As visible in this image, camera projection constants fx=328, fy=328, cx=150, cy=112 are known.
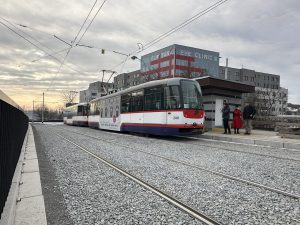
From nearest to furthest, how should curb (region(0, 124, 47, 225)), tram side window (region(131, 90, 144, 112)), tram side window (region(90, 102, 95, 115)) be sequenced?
curb (region(0, 124, 47, 225)), tram side window (region(131, 90, 144, 112)), tram side window (region(90, 102, 95, 115))

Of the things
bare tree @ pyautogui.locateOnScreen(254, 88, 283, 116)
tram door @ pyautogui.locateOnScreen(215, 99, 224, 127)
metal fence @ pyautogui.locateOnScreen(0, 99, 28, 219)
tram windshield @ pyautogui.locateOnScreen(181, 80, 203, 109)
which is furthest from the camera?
bare tree @ pyautogui.locateOnScreen(254, 88, 283, 116)

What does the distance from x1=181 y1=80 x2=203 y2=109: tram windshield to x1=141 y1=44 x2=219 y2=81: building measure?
215ft

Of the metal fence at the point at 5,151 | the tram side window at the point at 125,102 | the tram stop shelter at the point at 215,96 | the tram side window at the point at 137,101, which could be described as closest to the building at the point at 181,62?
the tram stop shelter at the point at 215,96

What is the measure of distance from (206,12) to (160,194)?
39.8ft

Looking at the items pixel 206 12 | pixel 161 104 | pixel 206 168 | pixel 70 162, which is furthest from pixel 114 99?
pixel 206 168

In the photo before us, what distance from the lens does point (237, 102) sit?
24.5m

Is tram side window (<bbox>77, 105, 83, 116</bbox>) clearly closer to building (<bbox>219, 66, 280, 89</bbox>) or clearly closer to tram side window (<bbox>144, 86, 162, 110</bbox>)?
tram side window (<bbox>144, 86, 162, 110</bbox>)

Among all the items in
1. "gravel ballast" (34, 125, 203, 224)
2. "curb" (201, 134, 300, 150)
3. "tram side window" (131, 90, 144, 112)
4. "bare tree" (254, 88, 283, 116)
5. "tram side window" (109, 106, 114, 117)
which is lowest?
"gravel ballast" (34, 125, 203, 224)

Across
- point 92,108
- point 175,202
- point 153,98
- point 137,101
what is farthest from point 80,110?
point 175,202

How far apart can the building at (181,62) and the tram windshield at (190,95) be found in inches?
2582

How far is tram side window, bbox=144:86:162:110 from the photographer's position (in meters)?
16.9

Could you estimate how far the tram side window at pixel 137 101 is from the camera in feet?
61.6

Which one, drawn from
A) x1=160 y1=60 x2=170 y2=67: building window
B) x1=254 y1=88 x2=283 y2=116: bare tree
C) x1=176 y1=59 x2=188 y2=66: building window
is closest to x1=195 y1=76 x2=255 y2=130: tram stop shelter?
x1=254 y1=88 x2=283 y2=116: bare tree

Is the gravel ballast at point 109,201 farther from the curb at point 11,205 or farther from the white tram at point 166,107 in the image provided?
the white tram at point 166,107
